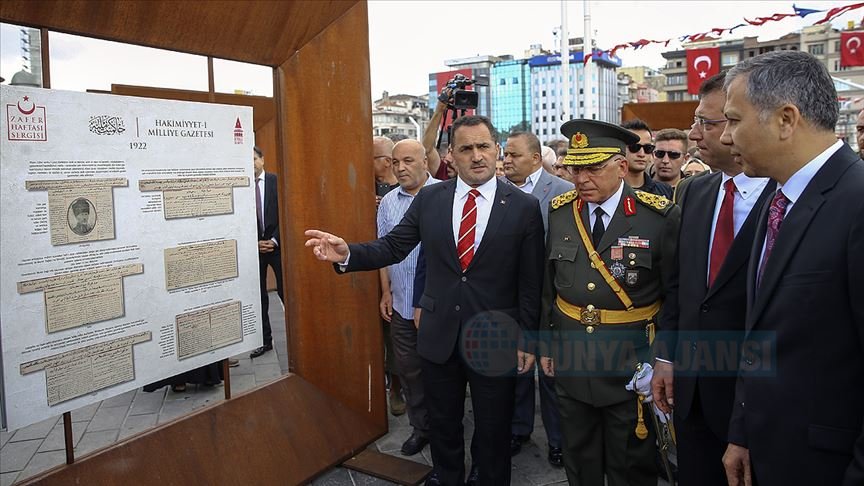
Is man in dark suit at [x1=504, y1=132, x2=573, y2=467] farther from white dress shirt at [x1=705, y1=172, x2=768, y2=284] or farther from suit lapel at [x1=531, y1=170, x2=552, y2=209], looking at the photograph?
white dress shirt at [x1=705, y1=172, x2=768, y2=284]

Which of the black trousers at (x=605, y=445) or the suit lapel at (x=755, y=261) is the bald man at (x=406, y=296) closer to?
the black trousers at (x=605, y=445)

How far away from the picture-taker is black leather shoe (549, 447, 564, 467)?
366 cm

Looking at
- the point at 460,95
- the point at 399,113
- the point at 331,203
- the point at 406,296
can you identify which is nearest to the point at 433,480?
the point at 406,296

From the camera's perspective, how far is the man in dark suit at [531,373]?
12.5 feet

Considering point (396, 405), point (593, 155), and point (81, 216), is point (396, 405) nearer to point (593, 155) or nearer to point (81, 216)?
point (593, 155)

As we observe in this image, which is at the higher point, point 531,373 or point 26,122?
point 26,122

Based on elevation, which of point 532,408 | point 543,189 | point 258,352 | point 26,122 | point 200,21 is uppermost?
point 200,21

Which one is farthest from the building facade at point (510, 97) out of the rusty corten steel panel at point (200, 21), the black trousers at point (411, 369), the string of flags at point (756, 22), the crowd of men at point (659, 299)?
the crowd of men at point (659, 299)

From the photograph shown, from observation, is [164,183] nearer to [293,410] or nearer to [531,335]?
[293,410]

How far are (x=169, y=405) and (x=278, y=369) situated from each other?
978 millimetres

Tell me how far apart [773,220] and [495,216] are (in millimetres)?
1437

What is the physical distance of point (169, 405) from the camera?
4160mm

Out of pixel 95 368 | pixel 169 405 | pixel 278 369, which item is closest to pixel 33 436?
pixel 169 405

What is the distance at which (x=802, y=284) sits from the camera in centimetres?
163
